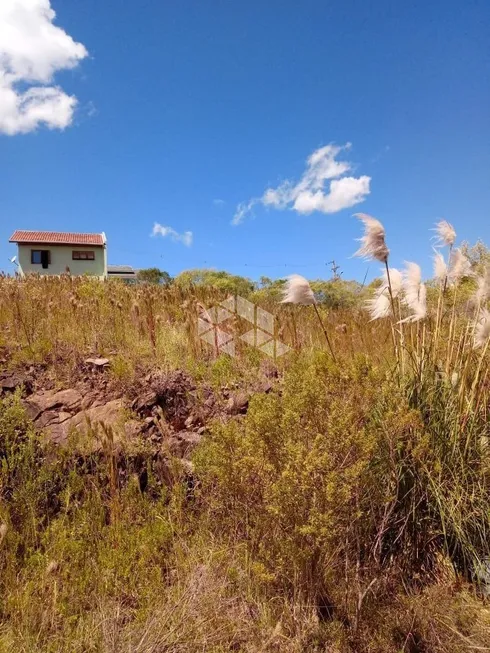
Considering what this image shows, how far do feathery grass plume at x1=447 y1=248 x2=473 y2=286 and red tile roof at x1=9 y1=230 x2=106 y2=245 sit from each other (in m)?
32.9

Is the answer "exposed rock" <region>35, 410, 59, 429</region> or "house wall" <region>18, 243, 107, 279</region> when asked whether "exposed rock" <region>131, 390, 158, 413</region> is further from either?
"house wall" <region>18, 243, 107, 279</region>

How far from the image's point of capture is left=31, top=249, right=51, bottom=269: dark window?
106ft

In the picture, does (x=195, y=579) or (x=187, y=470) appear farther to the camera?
(x=187, y=470)

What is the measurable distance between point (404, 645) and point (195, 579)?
0.96 m

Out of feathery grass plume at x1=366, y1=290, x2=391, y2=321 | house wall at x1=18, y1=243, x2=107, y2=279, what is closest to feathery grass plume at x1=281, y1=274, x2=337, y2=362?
feathery grass plume at x1=366, y1=290, x2=391, y2=321

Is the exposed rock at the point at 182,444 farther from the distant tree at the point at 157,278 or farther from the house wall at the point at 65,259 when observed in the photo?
the house wall at the point at 65,259

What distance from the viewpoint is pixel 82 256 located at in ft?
108

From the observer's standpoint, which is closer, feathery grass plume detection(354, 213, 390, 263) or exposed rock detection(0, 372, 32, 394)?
feathery grass plume detection(354, 213, 390, 263)

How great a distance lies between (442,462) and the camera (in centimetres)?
232

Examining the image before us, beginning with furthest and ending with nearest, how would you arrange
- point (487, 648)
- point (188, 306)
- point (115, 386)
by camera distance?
point (188, 306) < point (115, 386) < point (487, 648)

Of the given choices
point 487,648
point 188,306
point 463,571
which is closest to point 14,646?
point 487,648

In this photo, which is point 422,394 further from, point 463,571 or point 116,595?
point 116,595

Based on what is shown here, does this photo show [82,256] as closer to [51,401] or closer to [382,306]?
[51,401]

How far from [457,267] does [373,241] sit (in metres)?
0.74
